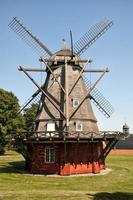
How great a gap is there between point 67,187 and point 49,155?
714 centimetres

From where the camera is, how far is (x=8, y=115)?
55.1m

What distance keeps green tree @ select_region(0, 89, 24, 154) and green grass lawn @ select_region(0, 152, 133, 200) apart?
89.2ft

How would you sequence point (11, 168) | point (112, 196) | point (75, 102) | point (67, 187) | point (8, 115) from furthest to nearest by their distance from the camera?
point (8, 115) < point (11, 168) < point (75, 102) < point (67, 187) < point (112, 196)

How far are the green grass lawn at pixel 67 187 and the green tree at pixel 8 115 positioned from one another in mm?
27186

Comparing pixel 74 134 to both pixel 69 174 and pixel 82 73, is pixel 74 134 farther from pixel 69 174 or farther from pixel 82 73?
pixel 82 73

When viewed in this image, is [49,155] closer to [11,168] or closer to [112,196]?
[11,168]

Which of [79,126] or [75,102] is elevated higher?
[75,102]

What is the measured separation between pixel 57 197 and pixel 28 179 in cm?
816

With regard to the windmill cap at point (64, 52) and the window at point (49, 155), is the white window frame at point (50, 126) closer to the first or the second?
the window at point (49, 155)

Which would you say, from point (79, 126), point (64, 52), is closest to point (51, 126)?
point (79, 126)

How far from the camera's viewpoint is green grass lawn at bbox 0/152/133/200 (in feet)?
59.8

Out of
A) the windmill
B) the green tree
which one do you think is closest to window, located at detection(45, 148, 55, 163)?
the windmill

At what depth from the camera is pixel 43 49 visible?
1275 inches

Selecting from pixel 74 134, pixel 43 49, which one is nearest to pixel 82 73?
pixel 43 49
